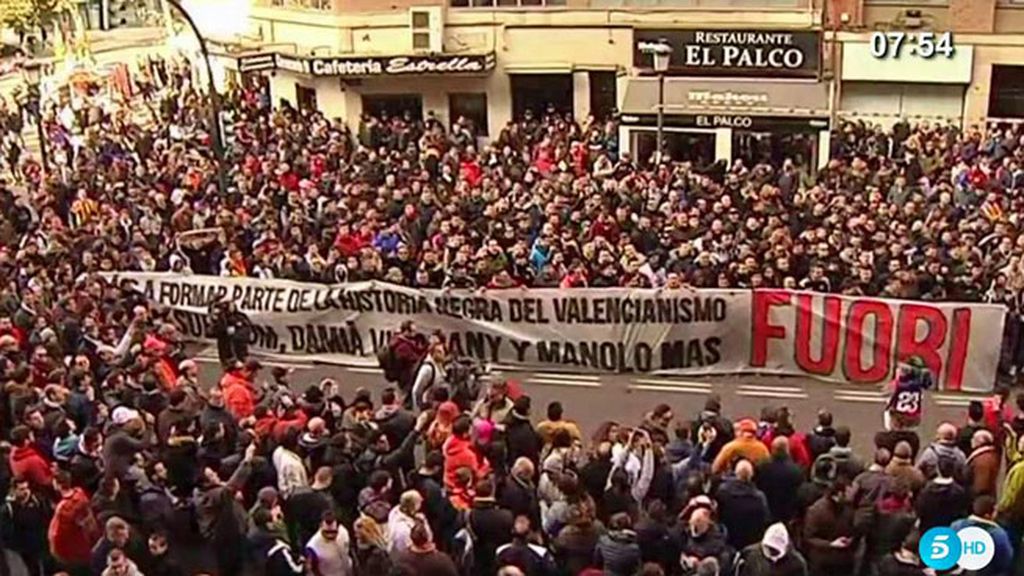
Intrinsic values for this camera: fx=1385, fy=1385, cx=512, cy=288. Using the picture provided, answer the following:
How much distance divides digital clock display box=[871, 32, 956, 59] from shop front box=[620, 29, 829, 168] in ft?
3.62

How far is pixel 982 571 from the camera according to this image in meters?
9.48

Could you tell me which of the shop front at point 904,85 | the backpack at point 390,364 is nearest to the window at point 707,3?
the shop front at point 904,85

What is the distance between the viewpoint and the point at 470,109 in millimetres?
29281

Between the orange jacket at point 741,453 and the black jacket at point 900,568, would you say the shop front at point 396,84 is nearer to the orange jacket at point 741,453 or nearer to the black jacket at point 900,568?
the orange jacket at point 741,453

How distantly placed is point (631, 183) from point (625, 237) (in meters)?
2.87

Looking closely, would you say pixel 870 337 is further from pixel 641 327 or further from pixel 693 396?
pixel 641 327

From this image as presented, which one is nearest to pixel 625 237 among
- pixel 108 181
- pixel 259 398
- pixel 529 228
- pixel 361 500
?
pixel 529 228

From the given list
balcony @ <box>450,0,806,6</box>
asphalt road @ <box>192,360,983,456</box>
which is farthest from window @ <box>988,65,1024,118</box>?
asphalt road @ <box>192,360,983,456</box>

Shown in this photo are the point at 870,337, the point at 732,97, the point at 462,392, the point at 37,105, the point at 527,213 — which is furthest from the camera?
the point at 37,105

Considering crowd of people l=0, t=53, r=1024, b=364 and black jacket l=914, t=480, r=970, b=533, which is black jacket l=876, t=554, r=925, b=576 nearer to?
black jacket l=914, t=480, r=970, b=533

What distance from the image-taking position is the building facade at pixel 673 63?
25.5 meters

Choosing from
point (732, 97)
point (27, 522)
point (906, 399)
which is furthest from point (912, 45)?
point (27, 522)

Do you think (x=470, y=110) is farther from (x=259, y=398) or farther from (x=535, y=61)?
(x=259, y=398)

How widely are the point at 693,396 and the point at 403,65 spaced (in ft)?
46.9
